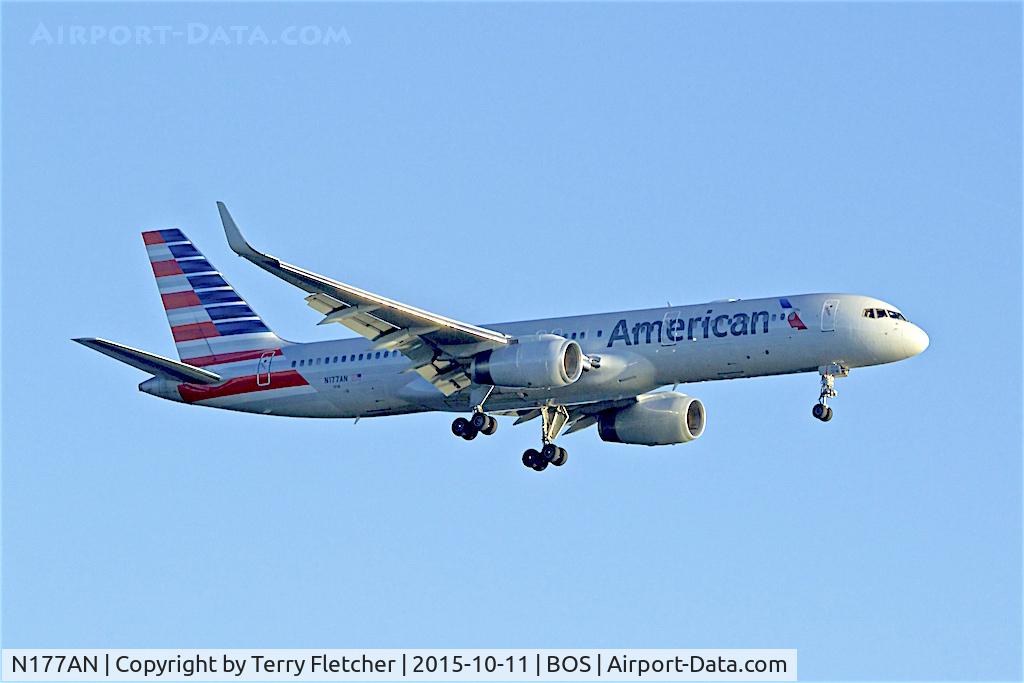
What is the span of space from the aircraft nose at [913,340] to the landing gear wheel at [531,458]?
13.0m

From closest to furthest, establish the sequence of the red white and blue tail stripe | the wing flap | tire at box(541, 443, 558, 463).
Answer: the wing flap → tire at box(541, 443, 558, 463) → the red white and blue tail stripe

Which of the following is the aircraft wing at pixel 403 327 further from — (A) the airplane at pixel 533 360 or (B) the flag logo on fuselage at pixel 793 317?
(B) the flag logo on fuselage at pixel 793 317

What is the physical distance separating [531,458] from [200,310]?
14.9 metres

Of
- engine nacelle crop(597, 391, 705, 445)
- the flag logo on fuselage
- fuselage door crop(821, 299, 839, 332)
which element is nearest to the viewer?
fuselage door crop(821, 299, 839, 332)

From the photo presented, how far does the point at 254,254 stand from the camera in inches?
2221

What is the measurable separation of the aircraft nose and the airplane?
44 millimetres

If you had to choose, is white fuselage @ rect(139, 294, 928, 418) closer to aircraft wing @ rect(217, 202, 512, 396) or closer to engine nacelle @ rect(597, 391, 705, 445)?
aircraft wing @ rect(217, 202, 512, 396)

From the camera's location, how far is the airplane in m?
61.4

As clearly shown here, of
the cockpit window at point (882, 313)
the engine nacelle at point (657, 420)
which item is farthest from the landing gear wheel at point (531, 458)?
the cockpit window at point (882, 313)

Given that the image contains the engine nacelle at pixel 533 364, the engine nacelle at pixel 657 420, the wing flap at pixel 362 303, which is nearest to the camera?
the wing flap at pixel 362 303

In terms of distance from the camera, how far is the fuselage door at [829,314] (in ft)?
201

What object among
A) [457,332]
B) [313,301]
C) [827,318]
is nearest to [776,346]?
[827,318]

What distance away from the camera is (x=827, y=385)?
6156 cm

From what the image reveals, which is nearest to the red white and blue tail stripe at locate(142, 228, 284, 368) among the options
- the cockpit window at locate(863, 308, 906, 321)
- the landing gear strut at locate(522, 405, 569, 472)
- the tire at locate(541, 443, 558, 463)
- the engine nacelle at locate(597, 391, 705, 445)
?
the landing gear strut at locate(522, 405, 569, 472)
